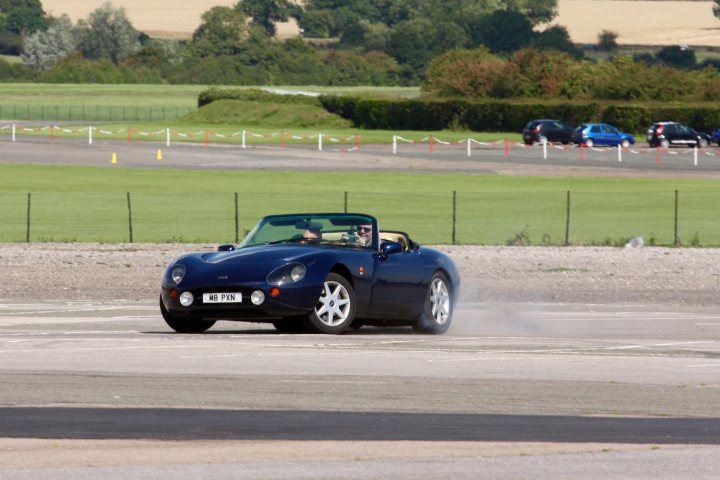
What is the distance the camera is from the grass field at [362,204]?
39.6 m

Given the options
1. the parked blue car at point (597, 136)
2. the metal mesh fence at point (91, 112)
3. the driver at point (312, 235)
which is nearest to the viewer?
the driver at point (312, 235)

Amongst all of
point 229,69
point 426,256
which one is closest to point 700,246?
point 426,256

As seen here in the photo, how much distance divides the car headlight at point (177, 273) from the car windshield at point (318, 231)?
1048 mm

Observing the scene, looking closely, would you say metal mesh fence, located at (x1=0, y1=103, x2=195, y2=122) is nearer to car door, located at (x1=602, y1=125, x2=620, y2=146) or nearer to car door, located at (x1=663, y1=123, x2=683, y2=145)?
car door, located at (x1=602, y1=125, x2=620, y2=146)

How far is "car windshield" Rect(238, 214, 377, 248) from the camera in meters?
17.9

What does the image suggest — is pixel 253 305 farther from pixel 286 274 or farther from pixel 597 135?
pixel 597 135

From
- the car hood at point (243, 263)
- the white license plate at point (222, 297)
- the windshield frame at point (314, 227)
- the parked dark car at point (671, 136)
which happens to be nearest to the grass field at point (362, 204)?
the windshield frame at point (314, 227)

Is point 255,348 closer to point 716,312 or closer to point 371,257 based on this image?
point 371,257

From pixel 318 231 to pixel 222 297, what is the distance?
1.78m

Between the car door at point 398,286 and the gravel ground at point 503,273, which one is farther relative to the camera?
the gravel ground at point 503,273

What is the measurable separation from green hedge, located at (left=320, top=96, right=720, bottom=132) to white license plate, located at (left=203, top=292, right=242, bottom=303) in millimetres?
83720

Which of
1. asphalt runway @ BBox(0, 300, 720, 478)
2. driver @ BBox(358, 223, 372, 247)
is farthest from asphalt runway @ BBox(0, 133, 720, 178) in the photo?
asphalt runway @ BBox(0, 300, 720, 478)

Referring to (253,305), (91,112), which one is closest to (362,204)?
(253,305)

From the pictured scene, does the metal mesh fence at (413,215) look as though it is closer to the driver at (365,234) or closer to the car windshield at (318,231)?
the car windshield at (318,231)
